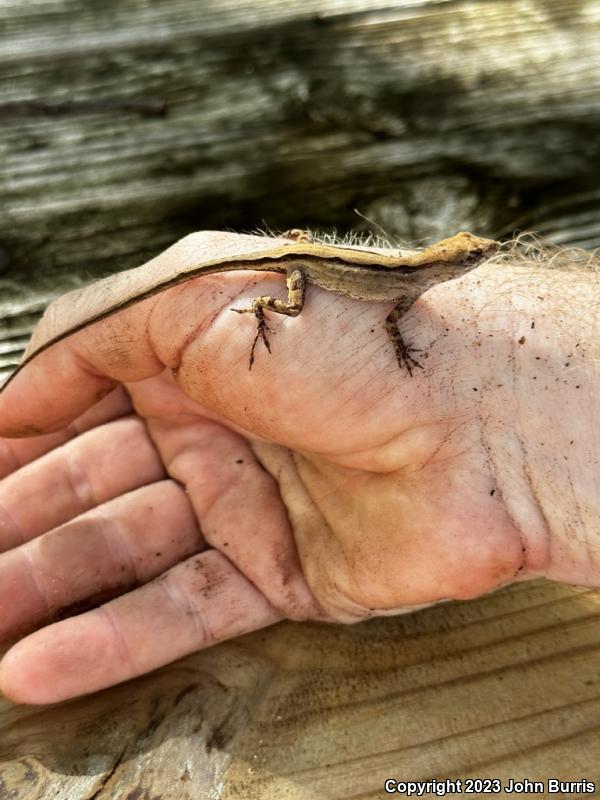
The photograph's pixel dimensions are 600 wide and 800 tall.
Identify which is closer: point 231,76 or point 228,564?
point 228,564

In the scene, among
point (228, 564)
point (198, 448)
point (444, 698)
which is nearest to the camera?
point (444, 698)

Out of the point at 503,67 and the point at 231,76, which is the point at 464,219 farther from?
the point at 231,76

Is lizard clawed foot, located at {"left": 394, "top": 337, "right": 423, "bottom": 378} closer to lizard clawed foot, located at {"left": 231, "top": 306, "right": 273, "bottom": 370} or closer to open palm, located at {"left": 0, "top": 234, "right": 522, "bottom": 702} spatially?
open palm, located at {"left": 0, "top": 234, "right": 522, "bottom": 702}

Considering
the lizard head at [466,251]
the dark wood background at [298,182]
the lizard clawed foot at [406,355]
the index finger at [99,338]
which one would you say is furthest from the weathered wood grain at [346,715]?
the lizard head at [466,251]

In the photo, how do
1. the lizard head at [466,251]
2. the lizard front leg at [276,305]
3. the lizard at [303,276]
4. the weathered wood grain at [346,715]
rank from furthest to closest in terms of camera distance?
the lizard head at [466,251] → the lizard at [303,276] → the lizard front leg at [276,305] → the weathered wood grain at [346,715]

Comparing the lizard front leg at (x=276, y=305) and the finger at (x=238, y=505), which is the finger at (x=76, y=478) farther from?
the lizard front leg at (x=276, y=305)

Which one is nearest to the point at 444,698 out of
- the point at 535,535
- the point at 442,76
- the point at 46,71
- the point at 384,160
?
the point at 535,535

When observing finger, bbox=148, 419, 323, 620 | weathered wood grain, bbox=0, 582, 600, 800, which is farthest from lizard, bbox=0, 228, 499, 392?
weathered wood grain, bbox=0, 582, 600, 800
